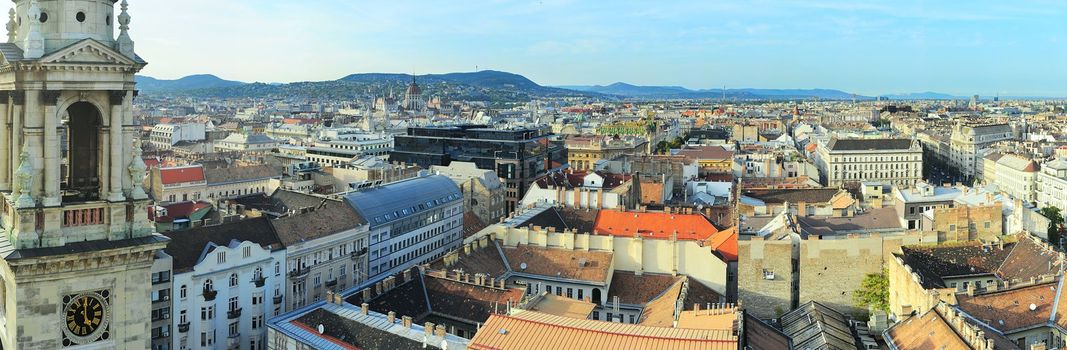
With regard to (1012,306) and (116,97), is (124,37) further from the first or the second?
(1012,306)

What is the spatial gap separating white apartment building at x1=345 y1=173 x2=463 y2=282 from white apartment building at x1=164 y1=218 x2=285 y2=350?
8.73 meters

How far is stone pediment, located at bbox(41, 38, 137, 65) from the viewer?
1964 centimetres

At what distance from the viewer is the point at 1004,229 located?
2613 inches

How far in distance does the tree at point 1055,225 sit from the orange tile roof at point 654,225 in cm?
3022

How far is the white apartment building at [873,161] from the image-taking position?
152 meters

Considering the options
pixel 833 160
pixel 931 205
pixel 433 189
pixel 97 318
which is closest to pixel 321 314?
pixel 97 318

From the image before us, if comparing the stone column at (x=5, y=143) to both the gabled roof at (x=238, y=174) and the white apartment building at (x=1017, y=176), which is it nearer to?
the gabled roof at (x=238, y=174)

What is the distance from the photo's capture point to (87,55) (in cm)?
2003

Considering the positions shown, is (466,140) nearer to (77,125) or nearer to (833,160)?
(833,160)

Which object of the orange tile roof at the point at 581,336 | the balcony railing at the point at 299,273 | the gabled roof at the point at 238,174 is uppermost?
the gabled roof at the point at 238,174

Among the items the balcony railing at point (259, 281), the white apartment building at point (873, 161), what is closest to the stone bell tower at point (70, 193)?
the balcony railing at point (259, 281)

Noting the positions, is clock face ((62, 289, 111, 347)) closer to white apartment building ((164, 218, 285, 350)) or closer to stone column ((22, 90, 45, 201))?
stone column ((22, 90, 45, 201))

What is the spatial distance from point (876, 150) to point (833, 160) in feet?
24.5

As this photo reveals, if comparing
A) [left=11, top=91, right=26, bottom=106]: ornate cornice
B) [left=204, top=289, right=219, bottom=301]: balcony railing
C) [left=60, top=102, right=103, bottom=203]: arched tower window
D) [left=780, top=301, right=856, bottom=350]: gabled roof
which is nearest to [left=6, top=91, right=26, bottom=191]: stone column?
[left=11, top=91, right=26, bottom=106]: ornate cornice
